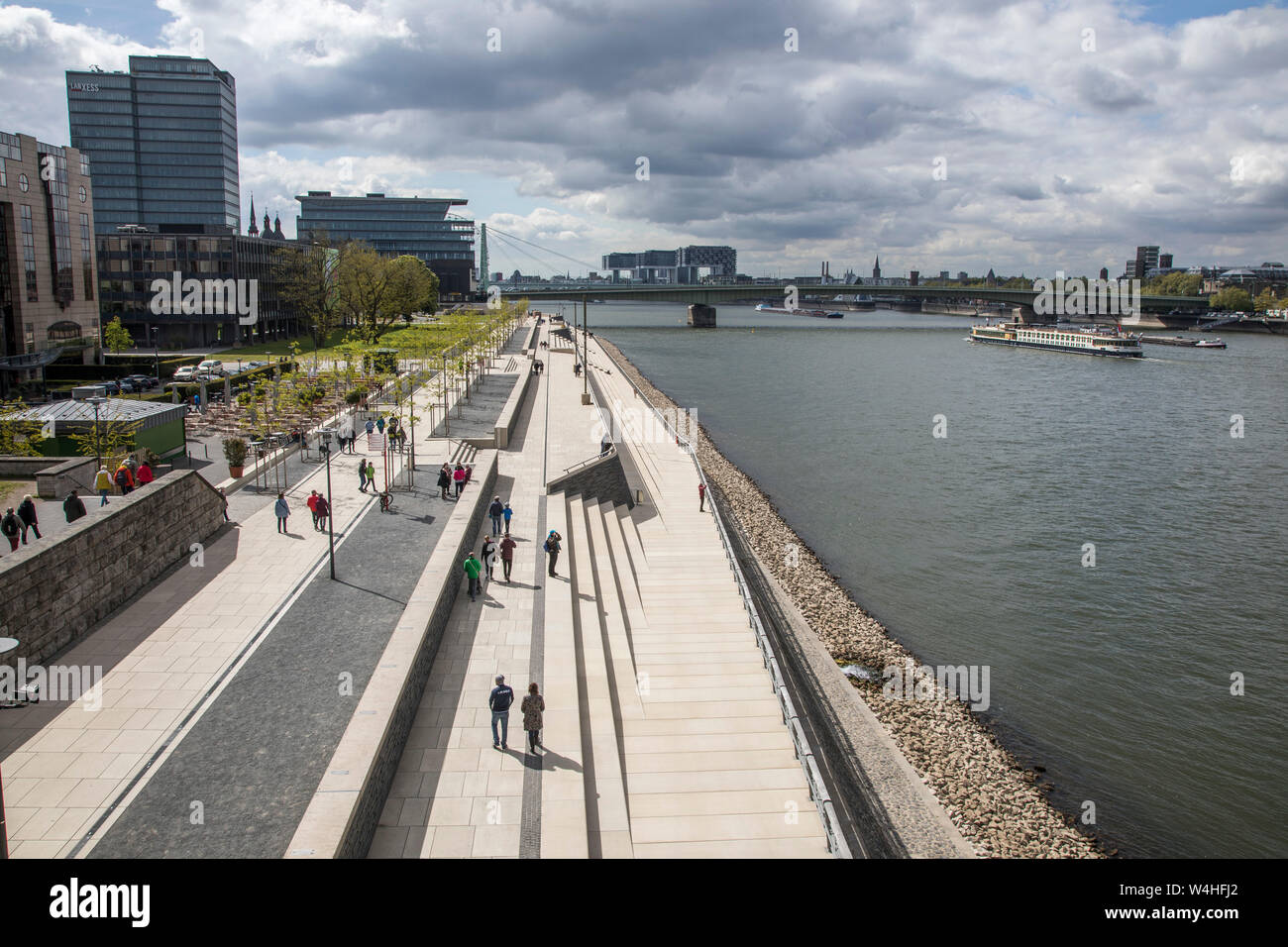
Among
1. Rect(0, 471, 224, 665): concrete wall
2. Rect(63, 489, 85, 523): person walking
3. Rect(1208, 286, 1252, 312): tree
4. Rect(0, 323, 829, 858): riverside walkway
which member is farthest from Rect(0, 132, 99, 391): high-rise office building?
Rect(1208, 286, 1252, 312): tree

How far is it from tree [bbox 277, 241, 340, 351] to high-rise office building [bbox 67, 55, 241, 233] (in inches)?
2376

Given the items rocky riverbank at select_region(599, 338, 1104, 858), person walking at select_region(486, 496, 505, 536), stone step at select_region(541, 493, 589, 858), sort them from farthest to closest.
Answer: person walking at select_region(486, 496, 505, 536)
rocky riverbank at select_region(599, 338, 1104, 858)
stone step at select_region(541, 493, 589, 858)

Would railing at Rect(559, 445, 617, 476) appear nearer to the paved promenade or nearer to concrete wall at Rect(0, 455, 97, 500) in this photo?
the paved promenade

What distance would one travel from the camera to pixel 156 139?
122875 millimetres

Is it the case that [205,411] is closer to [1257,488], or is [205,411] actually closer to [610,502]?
[610,502]

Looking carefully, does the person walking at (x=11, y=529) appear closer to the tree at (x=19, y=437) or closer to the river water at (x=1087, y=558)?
the tree at (x=19, y=437)

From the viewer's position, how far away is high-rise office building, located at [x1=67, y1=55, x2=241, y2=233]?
119750 mm

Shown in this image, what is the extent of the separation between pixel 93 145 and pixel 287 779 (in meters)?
142

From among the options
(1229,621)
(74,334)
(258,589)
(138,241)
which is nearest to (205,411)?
(74,334)

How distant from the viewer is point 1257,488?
36.0 metres

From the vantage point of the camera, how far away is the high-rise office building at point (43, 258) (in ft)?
141

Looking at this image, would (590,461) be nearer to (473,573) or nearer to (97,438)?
(473,573)

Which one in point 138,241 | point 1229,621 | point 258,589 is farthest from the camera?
point 138,241

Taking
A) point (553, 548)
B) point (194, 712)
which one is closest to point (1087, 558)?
point (553, 548)
